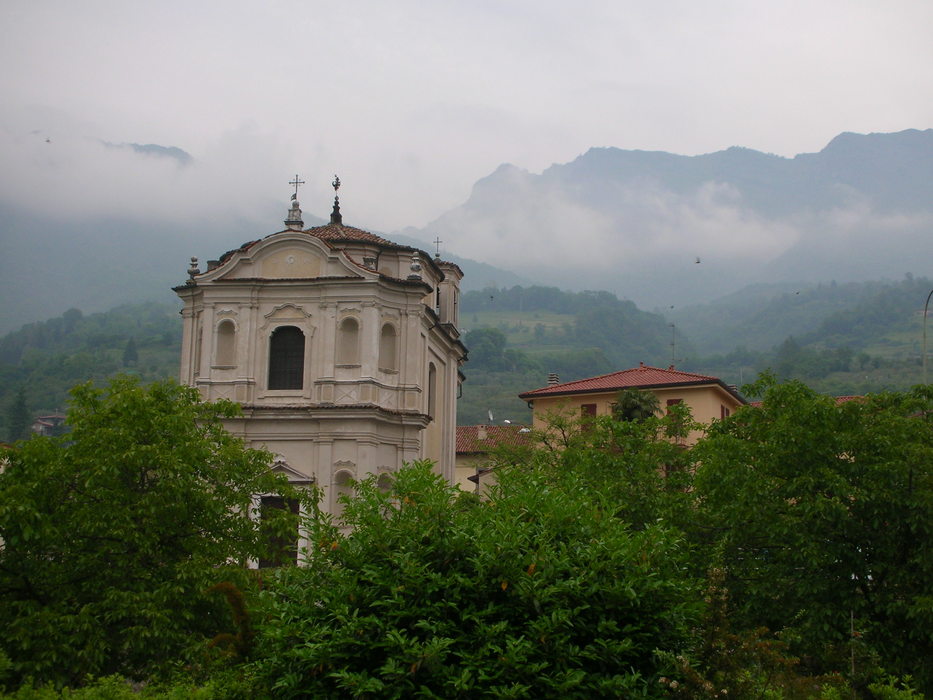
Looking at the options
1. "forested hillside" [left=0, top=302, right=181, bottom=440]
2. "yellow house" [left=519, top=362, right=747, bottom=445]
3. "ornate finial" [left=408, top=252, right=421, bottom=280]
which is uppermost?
"forested hillside" [left=0, top=302, right=181, bottom=440]

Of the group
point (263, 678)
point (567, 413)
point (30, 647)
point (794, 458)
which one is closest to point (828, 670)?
point (794, 458)

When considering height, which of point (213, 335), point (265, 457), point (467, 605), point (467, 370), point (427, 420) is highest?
point (467, 370)

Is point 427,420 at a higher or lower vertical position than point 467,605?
higher

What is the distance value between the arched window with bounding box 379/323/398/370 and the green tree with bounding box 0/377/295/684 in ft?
59.7

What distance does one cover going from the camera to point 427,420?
39500mm

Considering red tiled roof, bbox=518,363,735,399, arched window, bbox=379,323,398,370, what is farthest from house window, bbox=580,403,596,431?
arched window, bbox=379,323,398,370

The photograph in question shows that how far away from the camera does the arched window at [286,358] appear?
39.2 m

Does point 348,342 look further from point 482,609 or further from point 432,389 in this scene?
point 482,609

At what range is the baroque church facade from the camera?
1494 inches

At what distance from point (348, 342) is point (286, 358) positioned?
7.79ft

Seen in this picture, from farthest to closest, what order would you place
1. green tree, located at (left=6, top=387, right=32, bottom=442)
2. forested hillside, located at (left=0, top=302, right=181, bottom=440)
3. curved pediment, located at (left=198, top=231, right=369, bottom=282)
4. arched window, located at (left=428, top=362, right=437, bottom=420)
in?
forested hillside, located at (left=0, top=302, right=181, bottom=440) < green tree, located at (left=6, top=387, right=32, bottom=442) < arched window, located at (left=428, top=362, right=437, bottom=420) < curved pediment, located at (left=198, top=231, right=369, bottom=282)

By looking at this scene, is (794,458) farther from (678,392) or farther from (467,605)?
(678,392)

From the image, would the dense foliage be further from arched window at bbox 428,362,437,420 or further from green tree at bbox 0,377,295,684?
arched window at bbox 428,362,437,420

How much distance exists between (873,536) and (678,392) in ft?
122
